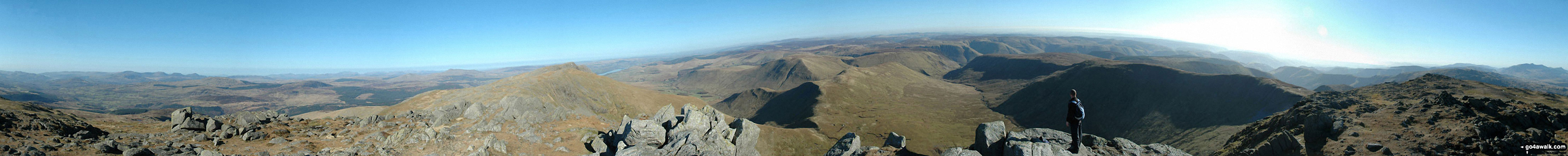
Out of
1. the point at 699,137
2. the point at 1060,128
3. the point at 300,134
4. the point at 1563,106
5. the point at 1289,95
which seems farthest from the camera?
the point at 1060,128

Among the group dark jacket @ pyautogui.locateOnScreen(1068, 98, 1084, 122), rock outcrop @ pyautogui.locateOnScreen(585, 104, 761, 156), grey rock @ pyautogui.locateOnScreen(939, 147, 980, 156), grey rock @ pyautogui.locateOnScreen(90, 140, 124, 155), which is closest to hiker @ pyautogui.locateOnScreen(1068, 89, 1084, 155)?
dark jacket @ pyautogui.locateOnScreen(1068, 98, 1084, 122)

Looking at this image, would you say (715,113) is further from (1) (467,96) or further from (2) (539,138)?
(1) (467,96)

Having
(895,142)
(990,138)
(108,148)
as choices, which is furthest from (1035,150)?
(108,148)

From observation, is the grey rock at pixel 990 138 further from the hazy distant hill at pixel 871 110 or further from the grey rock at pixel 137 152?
the hazy distant hill at pixel 871 110

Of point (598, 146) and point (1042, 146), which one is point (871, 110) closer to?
point (598, 146)

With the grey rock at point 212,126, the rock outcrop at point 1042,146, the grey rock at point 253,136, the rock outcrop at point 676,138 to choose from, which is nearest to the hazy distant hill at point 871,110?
the rock outcrop at point 676,138

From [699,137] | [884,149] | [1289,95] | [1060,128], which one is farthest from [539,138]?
→ [1289,95]

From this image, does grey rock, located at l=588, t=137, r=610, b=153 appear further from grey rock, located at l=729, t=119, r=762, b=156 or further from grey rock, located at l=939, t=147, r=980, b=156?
grey rock, located at l=939, t=147, r=980, b=156
